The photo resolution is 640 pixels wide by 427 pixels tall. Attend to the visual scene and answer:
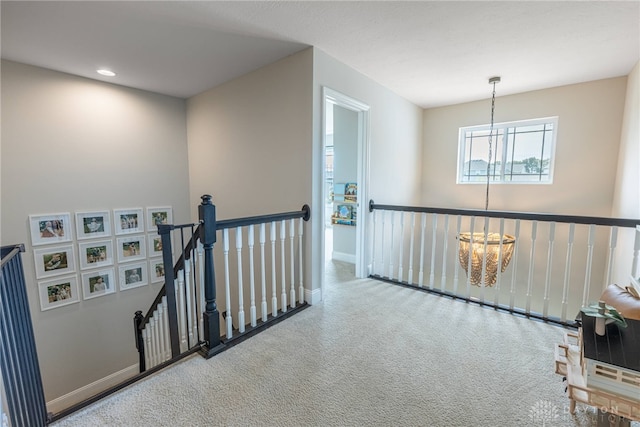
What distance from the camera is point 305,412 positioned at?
4.83 feet

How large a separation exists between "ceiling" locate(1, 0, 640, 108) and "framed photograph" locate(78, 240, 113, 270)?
1979mm

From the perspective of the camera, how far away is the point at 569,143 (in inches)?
137

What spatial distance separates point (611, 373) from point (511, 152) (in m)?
3.80

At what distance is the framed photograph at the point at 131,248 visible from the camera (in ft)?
11.9

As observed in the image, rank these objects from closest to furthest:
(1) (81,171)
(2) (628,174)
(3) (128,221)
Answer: (2) (628,174), (1) (81,171), (3) (128,221)

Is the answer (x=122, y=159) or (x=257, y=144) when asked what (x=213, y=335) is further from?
(x=122, y=159)

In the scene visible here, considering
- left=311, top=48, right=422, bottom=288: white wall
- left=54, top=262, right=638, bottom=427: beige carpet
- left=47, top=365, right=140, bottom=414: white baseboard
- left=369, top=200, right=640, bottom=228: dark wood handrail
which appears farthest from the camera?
left=47, top=365, right=140, bottom=414: white baseboard

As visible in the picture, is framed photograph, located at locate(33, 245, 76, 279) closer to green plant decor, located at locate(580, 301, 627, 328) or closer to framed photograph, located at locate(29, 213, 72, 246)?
framed photograph, located at locate(29, 213, 72, 246)

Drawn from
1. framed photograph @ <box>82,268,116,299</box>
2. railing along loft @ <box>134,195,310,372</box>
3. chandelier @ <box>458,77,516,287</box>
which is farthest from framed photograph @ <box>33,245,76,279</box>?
chandelier @ <box>458,77,516,287</box>

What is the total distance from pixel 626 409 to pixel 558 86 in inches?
152

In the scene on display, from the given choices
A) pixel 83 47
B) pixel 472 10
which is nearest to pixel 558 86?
pixel 472 10

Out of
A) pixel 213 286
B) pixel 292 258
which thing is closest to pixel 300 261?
pixel 292 258

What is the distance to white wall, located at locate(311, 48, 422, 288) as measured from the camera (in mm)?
2672

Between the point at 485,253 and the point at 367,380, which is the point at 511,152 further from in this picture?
the point at 367,380
